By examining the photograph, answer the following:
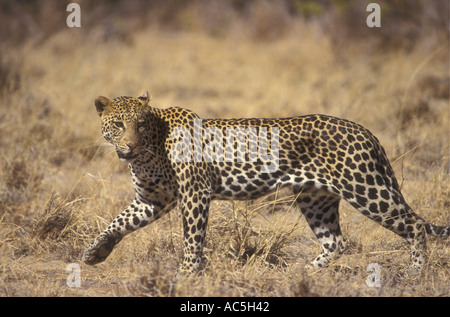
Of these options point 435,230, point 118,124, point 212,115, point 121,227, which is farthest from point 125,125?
point 212,115

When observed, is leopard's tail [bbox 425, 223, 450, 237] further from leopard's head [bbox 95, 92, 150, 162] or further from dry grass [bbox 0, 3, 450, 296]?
leopard's head [bbox 95, 92, 150, 162]

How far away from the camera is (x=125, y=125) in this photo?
568cm

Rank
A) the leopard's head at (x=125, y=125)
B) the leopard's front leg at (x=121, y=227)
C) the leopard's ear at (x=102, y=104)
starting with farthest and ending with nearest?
1. the leopard's front leg at (x=121, y=227)
2. the leopard's ear at (x=102, y=104)
3. the leopard's head at (x=125, y=125)

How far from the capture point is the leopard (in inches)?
225

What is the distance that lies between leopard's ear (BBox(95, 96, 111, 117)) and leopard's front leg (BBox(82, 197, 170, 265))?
0.91 meters

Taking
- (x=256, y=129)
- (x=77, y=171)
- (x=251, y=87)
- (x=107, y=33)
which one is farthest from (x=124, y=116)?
(x=107, y=33)

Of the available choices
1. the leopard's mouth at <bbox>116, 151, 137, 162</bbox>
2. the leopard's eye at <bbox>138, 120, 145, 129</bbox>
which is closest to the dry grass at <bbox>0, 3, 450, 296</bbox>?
the leopard's mouth at <bbox>116, 151, 137, 162</bbox>

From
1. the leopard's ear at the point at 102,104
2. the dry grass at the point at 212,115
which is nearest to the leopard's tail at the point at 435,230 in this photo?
the dry grass at the point at 212,115

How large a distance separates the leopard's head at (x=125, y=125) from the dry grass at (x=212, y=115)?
1003 millimetres

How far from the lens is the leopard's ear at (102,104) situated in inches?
228

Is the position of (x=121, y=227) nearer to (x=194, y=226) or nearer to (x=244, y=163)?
(x=194, y=226)

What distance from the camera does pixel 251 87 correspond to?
13445 mm

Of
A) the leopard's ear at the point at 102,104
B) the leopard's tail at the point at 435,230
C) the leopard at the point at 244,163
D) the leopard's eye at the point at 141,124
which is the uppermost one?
the leopard's ear at the point at 102,104

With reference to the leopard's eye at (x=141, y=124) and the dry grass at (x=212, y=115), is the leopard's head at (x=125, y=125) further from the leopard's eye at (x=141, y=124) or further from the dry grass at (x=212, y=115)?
the dry grass at (x=212, y=115)
